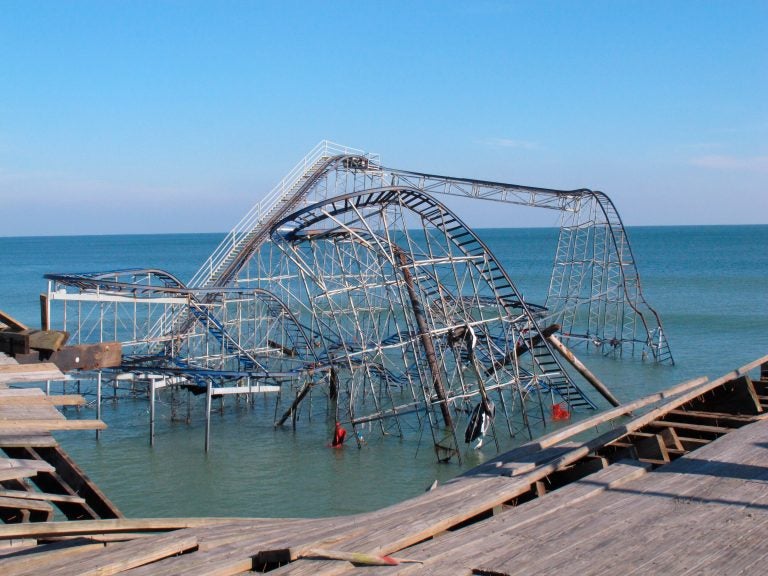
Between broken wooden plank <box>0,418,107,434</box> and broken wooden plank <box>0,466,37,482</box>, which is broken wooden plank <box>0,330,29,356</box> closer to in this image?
broken wooden plank <box>0,418,107,434</box>

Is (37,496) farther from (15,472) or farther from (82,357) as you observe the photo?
(82,357)

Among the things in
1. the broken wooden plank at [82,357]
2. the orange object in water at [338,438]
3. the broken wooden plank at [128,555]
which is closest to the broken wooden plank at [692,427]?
the broken wooden plank at [128,555]

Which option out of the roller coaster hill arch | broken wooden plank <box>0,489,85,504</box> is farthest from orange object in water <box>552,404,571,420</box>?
broken wooden plank <box>0,489,85,504</box>

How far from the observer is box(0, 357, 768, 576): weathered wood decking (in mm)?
4539

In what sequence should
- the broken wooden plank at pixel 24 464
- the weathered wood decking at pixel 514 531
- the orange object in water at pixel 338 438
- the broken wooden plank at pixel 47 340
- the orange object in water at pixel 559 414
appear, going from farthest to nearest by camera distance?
the orange object in water at pixel 559 414
the orange object in water at pixel 338 438
the broken wooden plank at pixel 47 340
the broken wooden plank at pixel 24 464
the weathered wood decking at pixel 514 531

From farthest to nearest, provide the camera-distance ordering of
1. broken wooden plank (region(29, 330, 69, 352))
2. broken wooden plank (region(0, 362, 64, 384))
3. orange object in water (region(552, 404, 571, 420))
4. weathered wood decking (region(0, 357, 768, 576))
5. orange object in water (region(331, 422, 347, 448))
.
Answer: orange object in water (region(552, 404, 571, 420))
orange object in water (region(331, 422, 347, 448))
broken wooden plank (region(29, 330, 69, 352))
broken wooden plank (region(0, 362, 64, 384))
weathered wood decking (region(0, 357, 768, 576))

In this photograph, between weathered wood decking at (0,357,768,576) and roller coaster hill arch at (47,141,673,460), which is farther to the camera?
roller coaster hill arch at (47,141,673,460)

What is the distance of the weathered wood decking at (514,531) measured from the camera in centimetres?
454

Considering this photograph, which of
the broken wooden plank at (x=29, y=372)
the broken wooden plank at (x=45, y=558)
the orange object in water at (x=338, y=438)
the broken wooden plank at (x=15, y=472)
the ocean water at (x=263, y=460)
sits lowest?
the ocean water at (x=263, y=460)

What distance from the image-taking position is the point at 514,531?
5.21 metres

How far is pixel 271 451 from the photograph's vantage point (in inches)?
769

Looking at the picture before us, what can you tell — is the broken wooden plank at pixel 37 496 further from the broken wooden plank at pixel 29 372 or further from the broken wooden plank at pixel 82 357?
the broken wooden plank at pixel 82 357

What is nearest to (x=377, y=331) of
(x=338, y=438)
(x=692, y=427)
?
(x=338, y=438)

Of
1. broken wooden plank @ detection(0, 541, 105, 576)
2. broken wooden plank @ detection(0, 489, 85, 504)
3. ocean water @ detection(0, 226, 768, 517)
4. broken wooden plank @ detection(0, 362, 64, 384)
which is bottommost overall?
ocean water @ detection(0, 226, 768, 517)
